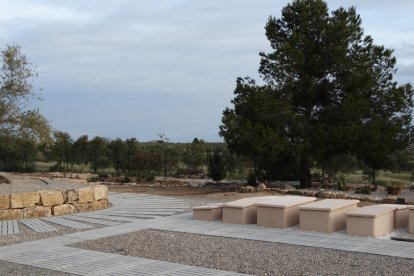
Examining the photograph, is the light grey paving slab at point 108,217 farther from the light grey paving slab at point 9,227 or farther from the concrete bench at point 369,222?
the concrete bench at point 369,222

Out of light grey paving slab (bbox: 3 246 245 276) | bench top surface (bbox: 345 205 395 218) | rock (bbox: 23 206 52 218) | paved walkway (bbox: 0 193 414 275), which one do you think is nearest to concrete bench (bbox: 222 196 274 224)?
paved walkway (bbox: 0 193 414 275)

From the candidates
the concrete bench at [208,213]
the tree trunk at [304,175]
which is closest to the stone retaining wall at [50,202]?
the concrete bench at [208,213]

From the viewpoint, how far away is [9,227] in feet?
33.1

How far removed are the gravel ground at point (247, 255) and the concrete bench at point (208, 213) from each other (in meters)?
1.47

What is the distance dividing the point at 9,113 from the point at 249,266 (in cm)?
1066

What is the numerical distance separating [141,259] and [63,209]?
5161mm

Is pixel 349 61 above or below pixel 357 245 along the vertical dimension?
above

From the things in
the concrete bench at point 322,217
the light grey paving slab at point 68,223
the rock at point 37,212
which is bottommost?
the light grey paving slab at point 68,223

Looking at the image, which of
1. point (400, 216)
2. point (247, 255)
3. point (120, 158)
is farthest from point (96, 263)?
point (120, 158)

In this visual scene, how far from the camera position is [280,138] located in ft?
56.5

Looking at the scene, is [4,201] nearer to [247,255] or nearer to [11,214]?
[11,214]

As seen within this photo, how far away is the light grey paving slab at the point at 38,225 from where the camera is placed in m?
9.88

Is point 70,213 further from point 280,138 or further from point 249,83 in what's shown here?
point 249,83

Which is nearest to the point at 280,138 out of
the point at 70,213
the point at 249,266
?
the point at 70,213
